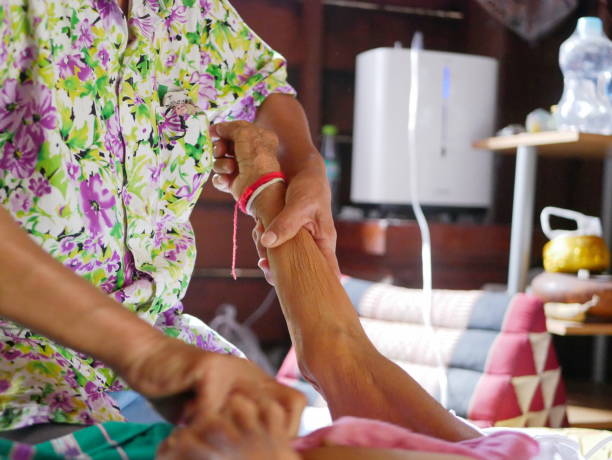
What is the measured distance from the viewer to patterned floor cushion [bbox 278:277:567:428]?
1.58m

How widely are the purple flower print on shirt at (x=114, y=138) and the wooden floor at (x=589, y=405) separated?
146 centimetres

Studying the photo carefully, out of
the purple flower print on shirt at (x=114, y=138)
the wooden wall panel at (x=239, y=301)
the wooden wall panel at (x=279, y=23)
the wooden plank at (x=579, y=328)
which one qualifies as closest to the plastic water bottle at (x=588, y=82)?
the wooden plank at (x=579, y=328)

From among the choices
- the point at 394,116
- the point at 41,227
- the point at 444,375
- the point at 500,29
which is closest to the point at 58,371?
the point at 41,227

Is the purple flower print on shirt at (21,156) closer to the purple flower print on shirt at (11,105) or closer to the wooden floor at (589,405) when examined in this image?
the purple flower print on shirt at (11,105)

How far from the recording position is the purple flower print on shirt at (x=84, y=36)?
27.8 inches

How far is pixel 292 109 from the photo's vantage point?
100 cm

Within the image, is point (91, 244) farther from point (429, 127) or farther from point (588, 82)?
point (429, 127)

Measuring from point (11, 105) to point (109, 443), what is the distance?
0.34 m

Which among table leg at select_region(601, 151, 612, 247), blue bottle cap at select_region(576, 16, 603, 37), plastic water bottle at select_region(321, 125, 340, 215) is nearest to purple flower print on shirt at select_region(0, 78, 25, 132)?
blue bottle cap at select_region(576, 16, 603, 37)

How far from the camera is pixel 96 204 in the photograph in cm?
71

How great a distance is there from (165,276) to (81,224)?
0.13 metres

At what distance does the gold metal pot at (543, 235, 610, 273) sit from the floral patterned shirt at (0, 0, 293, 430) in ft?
4.11

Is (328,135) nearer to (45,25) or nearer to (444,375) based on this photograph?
(444,375)

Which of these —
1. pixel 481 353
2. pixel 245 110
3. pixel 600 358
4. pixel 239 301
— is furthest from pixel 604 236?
pixel 245 110
